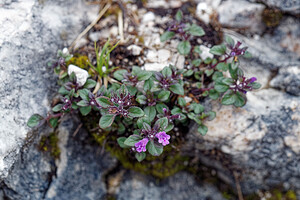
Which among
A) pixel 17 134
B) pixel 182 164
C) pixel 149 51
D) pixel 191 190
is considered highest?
pixel 149 51

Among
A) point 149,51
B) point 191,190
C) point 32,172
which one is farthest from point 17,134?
point 191,190

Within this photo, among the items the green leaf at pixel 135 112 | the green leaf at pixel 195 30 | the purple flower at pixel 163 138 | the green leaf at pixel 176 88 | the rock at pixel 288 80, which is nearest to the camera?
the purple flower at pixel 163 138

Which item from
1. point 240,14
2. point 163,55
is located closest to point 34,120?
point 163,55

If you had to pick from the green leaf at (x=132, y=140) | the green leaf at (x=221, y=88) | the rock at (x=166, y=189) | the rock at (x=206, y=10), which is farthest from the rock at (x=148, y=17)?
the rock at (x=166, y=189)

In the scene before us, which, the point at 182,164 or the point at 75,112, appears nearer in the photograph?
the point at 75,112

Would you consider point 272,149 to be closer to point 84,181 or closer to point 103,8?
point 84,181

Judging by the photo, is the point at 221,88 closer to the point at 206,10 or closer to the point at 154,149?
the point at 154,149

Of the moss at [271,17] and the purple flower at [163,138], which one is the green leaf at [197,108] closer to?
the purple flower at [163,138]
